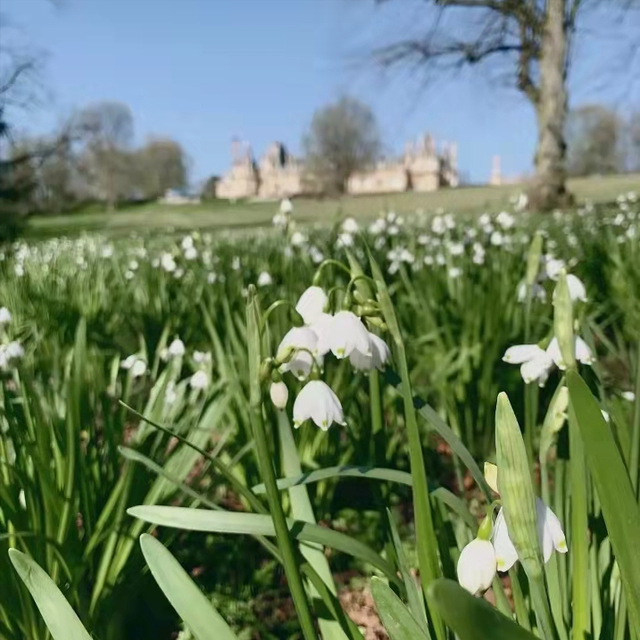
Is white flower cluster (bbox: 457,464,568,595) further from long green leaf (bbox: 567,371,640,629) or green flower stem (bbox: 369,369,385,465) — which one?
green flower stem (bbox: 369,369,385,465)

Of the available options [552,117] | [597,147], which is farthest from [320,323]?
[597,147]

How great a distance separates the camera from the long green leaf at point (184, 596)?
0.93 meters

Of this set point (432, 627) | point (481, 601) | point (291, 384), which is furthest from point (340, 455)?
point (481, 601)

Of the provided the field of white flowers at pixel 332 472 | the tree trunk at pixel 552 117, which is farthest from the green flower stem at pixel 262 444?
the tree trunk at pixel 552 117

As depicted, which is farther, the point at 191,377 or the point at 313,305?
the point at 191,377

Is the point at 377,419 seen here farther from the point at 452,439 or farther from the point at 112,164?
the point at 112,164

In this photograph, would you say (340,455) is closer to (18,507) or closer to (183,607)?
(18,507)

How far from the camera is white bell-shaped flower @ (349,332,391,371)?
43.3 inches

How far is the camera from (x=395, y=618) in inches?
33.4

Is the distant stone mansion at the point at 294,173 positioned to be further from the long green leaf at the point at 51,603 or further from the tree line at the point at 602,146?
the long green leaf at the point at 51,603

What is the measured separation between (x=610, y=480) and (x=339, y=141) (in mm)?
42693

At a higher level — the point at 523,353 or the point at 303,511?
the point at 523,353

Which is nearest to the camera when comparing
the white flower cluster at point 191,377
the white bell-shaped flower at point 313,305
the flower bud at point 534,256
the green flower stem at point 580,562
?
the green flower stem at point 580,562

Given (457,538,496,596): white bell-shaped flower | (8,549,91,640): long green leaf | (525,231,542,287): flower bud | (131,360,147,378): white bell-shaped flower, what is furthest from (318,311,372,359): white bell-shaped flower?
(131,360,147,378): white bell-shaped flower
